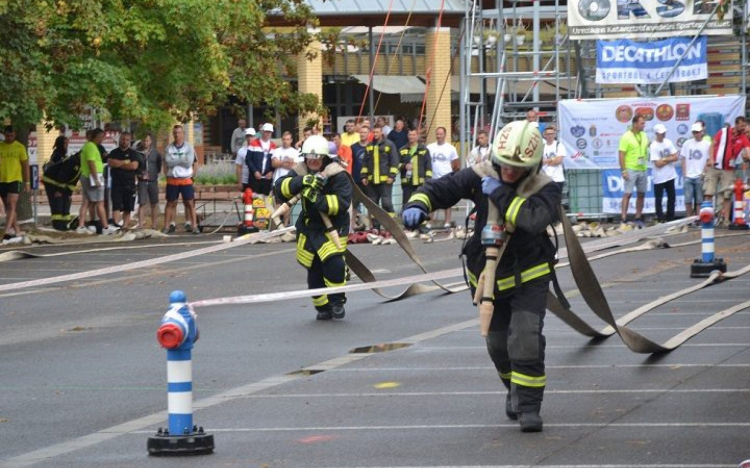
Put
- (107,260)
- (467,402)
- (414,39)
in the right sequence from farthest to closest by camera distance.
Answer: (414,39) → (107,260) → (467,402)

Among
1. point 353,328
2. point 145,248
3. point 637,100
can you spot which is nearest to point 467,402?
point 353,328

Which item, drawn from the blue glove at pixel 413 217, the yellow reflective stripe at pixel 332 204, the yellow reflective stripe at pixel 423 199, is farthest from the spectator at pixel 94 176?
the blue glove at pixel 413 217

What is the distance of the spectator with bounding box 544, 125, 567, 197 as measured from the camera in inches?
966

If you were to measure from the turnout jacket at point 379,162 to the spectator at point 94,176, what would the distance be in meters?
4.54

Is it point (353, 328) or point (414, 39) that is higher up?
point (414, 39)

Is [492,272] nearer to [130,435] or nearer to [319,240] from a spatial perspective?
[130,435]

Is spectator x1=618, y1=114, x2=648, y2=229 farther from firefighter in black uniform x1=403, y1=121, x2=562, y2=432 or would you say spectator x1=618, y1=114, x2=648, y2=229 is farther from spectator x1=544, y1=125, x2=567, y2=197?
firefighter in black uniform x1=403, y1=121, x2=562, y2=432

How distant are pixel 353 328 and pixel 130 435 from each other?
4.86 meters

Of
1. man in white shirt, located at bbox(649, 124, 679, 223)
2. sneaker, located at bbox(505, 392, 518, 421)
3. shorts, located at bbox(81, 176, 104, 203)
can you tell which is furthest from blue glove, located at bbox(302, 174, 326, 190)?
shorts, located at bbox(81, 176, 104, 203)

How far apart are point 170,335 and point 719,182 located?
722 inches

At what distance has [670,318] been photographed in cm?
1299

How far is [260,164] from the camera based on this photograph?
25.1 m

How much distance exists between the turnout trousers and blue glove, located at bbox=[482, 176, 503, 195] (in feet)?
1.79

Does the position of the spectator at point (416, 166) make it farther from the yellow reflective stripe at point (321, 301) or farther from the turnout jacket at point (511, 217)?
the turnout jacket at point (511, 217)
